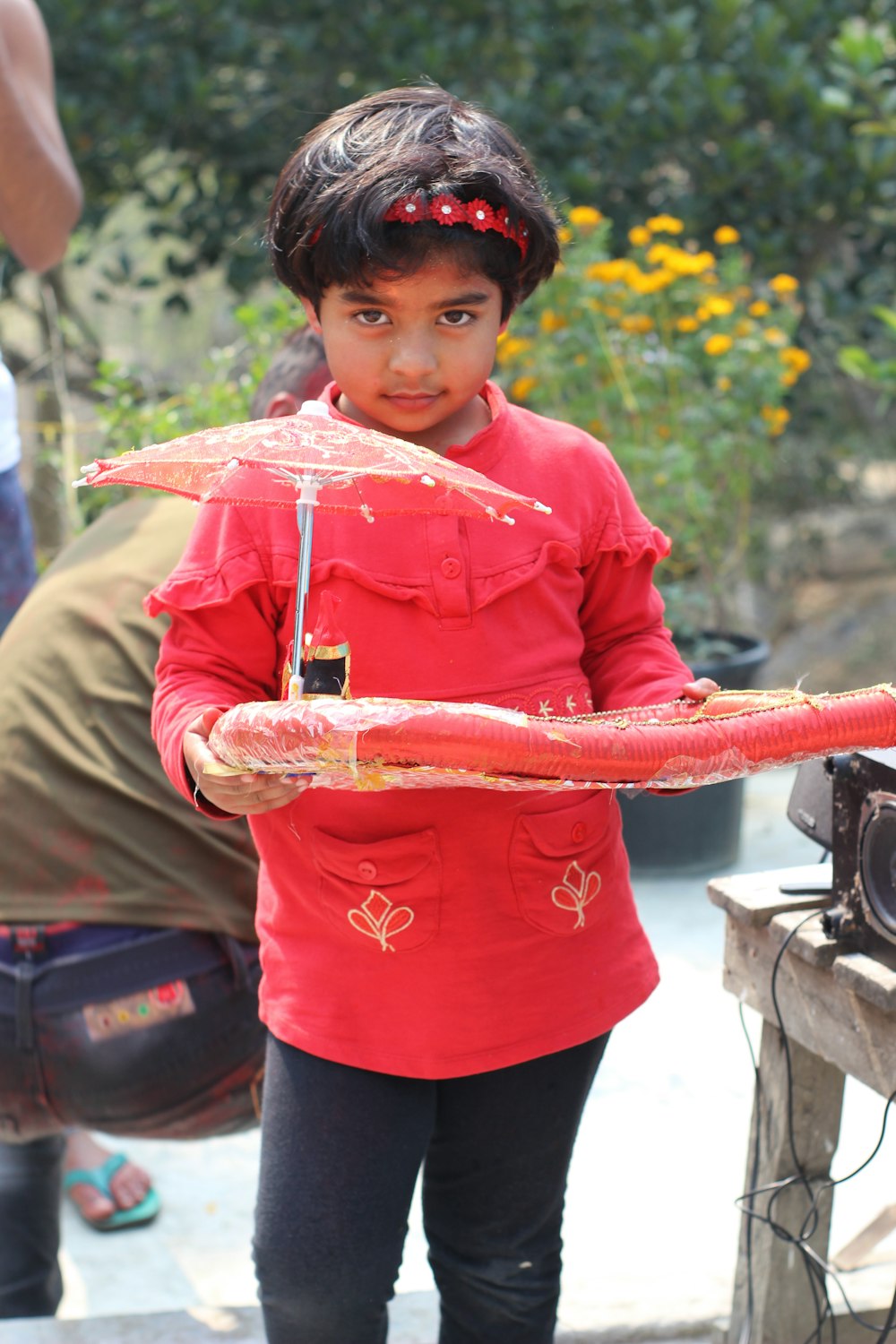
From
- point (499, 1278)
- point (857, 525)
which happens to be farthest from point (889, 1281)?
point (857, 525)

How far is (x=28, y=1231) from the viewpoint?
6.80 ft

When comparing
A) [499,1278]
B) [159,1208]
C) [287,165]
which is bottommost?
[159,1208]

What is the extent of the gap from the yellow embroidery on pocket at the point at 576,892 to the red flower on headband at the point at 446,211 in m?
0.64

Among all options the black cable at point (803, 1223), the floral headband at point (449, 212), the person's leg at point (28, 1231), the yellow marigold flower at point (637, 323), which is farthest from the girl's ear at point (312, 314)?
the yellow marigold flower at point (637, 323)

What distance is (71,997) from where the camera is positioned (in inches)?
70.7

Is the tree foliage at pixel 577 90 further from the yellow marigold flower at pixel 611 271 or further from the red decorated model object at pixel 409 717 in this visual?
the red decorated model object at pixel 409 717

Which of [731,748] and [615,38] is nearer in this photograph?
[731,748]

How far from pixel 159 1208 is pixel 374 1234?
4.43ft

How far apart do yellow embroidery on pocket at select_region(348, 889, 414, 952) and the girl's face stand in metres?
0.46

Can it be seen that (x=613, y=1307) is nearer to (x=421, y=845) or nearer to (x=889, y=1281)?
(x=889, y=1281)

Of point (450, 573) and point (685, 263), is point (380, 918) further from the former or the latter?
point (685, 263)

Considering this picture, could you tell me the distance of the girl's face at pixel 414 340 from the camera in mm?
1359

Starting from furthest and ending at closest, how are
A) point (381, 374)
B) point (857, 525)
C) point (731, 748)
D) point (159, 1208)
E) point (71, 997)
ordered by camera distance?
point (857, 525)
point (159, 1208)
point (71, 997)
point (381, 374)
point (731, 748)

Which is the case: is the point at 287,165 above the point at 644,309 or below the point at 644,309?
above
